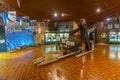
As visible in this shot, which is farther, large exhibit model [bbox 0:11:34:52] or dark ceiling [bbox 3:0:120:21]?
large exhibit model [bbox 0:11:34:52]

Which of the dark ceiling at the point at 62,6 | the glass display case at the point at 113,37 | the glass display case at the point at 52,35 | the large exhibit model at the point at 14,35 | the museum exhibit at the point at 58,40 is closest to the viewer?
the museum exhibit at the point at 58,40

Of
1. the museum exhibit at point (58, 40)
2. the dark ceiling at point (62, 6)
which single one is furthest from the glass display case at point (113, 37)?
the dark ceiling at point (62, 6)

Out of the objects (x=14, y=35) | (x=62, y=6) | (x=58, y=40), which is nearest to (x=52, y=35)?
(x=14, y=35)

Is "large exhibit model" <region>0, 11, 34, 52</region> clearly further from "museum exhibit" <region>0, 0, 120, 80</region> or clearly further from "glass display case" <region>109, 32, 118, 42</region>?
"glass display case" <region>109, 32, 118, 42</region>

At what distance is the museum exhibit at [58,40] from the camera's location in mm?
6535

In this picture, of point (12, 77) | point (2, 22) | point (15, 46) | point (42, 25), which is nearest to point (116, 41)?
point (42, 25)

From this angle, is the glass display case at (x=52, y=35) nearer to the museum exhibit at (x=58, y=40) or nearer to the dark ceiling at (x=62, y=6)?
the museum exhibit at (x=58, y=40)

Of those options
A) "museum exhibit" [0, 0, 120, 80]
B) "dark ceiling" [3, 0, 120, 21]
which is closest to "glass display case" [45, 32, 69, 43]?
"museum exhibit" [0, 0, 120, 80]

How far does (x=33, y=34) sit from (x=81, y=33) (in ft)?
27.7

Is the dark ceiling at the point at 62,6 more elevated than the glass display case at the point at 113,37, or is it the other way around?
the dark ceiling at the point at 62,6

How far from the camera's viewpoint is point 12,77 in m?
5.71

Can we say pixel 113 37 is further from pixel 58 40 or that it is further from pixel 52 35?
pixel 58 40

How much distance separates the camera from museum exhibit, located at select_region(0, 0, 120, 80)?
654 cm

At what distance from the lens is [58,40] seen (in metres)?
14.0
